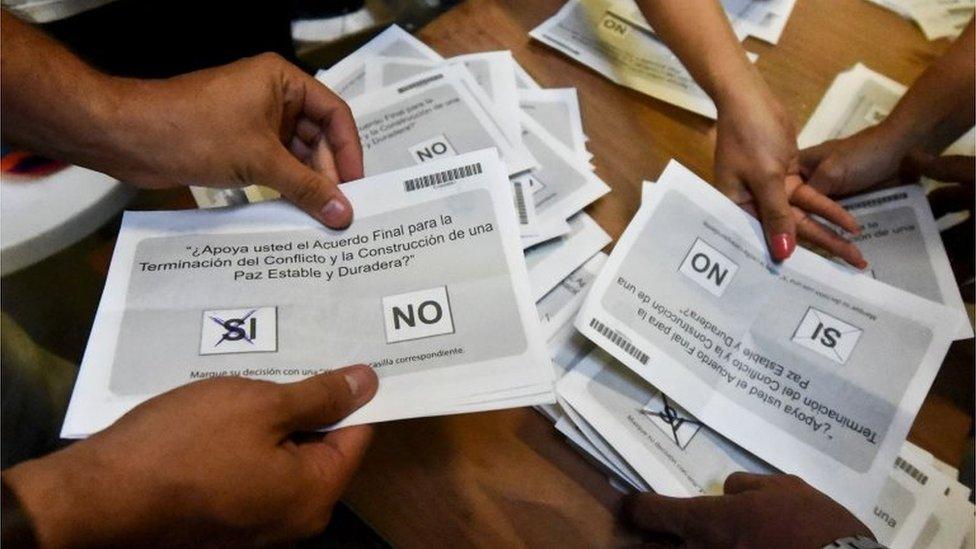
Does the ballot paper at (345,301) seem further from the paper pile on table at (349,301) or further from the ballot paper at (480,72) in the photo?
the ballot paper at (480,72)

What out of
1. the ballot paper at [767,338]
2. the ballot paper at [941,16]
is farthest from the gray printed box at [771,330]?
the ballot paper at [941,16]

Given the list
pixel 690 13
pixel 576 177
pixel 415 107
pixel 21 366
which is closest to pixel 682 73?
pixel 690 13

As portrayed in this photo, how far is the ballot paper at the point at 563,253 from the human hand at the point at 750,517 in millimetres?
203

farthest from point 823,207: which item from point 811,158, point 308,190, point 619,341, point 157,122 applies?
point 157,122

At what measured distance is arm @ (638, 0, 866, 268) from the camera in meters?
0.59

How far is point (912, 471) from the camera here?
0.52 metres

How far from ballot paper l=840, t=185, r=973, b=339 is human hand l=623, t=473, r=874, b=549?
0.26 metres

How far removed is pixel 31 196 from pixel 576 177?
20.9 inches

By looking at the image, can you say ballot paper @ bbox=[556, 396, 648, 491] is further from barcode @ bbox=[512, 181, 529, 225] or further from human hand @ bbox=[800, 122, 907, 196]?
human hand @ bbox=[800, 122, 907, 196]

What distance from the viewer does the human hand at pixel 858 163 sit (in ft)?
2.09

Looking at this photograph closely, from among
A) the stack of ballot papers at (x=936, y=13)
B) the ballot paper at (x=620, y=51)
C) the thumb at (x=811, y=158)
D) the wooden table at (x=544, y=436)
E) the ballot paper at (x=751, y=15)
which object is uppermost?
the stack of ballot papers at (x=936, y=13)

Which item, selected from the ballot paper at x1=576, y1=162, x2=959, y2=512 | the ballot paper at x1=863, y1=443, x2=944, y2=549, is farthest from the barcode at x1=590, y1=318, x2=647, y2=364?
the ballot paper at x1=863, y1=443, x2=944, y2=549

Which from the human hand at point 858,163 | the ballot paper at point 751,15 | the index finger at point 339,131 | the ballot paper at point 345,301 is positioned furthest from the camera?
the ballot paper at point 751,15

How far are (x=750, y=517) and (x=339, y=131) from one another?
17.3 inches
